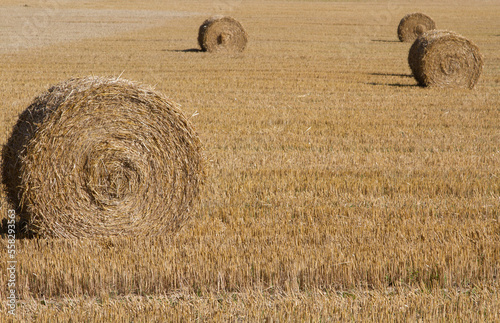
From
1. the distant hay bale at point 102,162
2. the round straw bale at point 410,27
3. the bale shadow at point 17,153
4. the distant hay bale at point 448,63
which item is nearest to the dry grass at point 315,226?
the distant hay bale at point 102,162

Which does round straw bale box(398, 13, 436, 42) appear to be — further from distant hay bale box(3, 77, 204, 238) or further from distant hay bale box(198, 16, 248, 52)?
distant hay bale box(3, 77, 204, 238)

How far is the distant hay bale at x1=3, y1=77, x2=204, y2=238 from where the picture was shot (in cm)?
582

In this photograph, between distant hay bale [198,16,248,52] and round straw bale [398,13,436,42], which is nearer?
distant hay bale [198,16,248,52]

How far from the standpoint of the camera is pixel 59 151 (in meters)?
5.89

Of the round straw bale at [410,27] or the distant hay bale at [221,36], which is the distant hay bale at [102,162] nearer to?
the distant hay bale at [221,36]

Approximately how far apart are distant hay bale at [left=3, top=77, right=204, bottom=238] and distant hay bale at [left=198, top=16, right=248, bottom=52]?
19.1m

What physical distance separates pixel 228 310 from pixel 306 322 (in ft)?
1.99

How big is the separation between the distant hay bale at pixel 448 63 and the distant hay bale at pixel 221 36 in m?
10.2

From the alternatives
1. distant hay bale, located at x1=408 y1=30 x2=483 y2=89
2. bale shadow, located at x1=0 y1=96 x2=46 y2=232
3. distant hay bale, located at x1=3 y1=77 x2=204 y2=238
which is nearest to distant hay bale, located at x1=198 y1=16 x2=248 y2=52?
distant hay bale, located at x1=408 y1=30 x2=483 y2=89

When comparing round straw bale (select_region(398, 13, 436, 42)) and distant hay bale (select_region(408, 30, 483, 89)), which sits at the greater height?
round straw bale (select_region(398, 13, 436, 42))

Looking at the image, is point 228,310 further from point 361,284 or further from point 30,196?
point 30,196

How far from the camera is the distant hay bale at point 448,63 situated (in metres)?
16.5

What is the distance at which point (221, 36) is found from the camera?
2509 cm

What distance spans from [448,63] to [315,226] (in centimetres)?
1176
